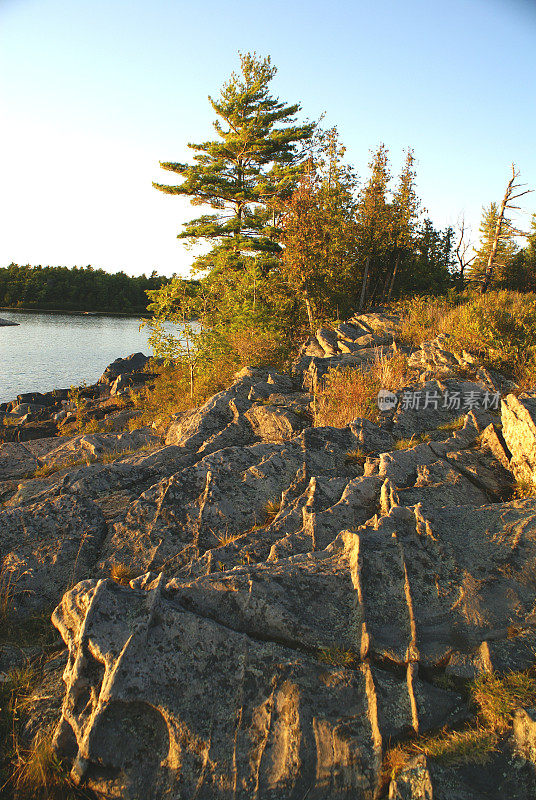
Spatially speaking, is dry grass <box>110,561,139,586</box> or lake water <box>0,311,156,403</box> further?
lake water <box>0,311,156,403</box>

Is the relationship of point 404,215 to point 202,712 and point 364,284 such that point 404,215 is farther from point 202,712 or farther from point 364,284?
point 202,712

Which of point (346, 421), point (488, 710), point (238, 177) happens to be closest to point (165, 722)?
point (488, 710)

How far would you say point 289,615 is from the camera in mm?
3691

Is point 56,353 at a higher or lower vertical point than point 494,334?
lower

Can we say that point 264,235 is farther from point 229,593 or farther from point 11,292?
point 11,292

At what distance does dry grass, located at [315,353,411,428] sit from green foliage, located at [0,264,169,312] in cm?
9037

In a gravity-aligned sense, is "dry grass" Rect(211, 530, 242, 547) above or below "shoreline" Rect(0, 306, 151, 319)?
below

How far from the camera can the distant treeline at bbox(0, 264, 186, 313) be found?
293 ft

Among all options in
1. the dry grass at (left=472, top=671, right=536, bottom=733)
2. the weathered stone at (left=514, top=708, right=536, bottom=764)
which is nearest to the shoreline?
the dry grass at (left=472, top=671, right=536, bottom=733)

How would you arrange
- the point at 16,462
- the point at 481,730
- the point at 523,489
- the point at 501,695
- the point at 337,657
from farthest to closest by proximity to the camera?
the point at 16,462 < the point at 523,489 < the point at 337,657 < the point at 501,695 < the point at 481,730

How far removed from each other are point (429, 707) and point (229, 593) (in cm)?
170

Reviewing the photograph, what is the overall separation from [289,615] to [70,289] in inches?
4150

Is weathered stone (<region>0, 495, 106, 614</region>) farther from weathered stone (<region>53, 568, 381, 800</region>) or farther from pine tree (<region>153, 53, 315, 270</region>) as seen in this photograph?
pine tree (<region>153, 53, 315, 270</region>)

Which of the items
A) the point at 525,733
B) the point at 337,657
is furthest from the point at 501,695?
the point at 337,657
